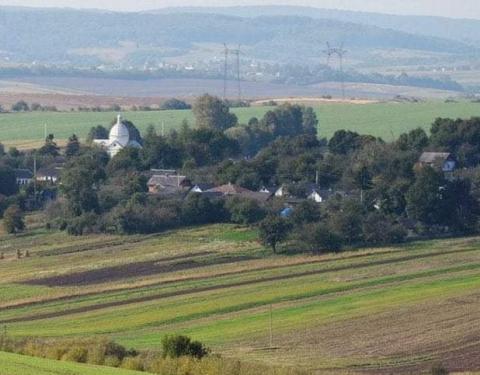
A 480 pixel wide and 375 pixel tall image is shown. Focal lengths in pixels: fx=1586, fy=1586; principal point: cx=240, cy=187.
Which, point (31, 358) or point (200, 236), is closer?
point (31, 358)

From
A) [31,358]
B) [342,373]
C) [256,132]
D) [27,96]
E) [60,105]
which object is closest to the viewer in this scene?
[31,358]

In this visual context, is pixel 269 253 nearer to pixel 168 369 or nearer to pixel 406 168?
pixel 406 168

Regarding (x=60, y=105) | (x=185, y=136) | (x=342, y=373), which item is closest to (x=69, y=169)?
(x=185, y=136)

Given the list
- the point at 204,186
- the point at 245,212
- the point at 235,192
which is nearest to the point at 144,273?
the point at 245,212

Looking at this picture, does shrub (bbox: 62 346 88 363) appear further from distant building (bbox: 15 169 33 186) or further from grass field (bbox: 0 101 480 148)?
grass field (bbox: 0 101 480 148)

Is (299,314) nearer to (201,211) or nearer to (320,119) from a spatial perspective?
(201,211)

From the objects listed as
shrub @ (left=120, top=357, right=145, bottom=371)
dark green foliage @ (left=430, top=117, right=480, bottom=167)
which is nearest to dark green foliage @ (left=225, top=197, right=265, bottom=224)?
dark green foliage @ (left=430, top=117, right=480, bottom=167)

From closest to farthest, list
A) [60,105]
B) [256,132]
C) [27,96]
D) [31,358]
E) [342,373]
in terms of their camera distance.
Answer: [31,358] < [342,373] < [256,132] < [60,105] < [27,96]
